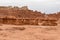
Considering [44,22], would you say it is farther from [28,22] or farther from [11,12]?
[11,12]

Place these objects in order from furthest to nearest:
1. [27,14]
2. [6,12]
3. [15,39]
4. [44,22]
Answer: [27,14]
[6,12]
[44,22]
[15,39]

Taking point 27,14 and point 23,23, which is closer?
point 23,23

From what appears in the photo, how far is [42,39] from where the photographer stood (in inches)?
439

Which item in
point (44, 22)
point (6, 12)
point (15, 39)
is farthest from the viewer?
point (6, 12)

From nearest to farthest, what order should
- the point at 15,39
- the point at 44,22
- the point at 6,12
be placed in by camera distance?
1. the point at 15,39
2. the point at 44,22
3. the point at 6,12

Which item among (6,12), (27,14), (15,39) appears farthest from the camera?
(27,14)

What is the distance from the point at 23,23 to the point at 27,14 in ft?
47.6

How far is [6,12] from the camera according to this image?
3547 cm

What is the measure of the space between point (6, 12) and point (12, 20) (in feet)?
40.2

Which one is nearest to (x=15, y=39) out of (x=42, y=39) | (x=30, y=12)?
(x=42, y=39)

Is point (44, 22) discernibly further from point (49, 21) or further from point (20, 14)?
point (20, 14)

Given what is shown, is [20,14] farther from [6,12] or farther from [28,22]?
[28,22]

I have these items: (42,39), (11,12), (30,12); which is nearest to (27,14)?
(30,12)

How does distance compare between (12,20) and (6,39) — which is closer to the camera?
(6,39)
